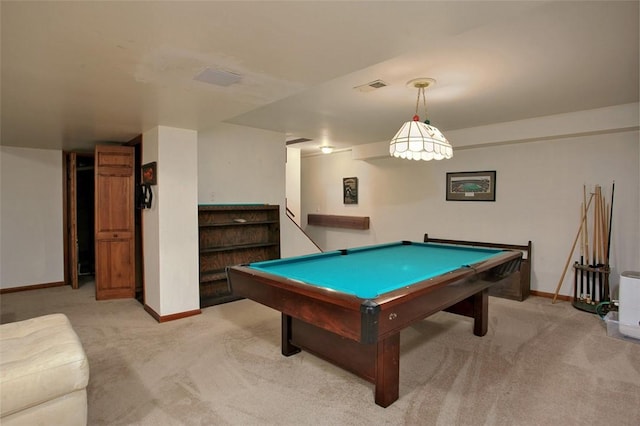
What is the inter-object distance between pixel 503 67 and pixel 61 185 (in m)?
6.27

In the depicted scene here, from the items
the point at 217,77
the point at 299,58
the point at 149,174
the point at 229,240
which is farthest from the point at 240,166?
the point at 299,58

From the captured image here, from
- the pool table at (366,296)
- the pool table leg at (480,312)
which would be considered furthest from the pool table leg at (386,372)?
the pool table leg at (480,312)

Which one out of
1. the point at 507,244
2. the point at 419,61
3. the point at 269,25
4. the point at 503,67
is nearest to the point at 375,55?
the point at 269,25

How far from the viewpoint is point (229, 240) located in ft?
15.2

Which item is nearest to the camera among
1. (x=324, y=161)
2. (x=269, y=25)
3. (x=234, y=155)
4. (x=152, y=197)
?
(x=269, y=25)

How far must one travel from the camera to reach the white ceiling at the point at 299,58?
60.7 inches

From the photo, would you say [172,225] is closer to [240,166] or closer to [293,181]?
[240,166]

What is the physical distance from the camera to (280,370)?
8.56 feet

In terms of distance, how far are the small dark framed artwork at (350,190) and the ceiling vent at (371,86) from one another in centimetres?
375

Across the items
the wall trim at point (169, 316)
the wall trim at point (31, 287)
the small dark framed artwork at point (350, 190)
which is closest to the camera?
the wall trim at point (169, 316)

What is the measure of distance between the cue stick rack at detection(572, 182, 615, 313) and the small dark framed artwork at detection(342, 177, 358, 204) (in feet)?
12.1

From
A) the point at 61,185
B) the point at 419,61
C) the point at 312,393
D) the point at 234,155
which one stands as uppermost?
the point at 419,61

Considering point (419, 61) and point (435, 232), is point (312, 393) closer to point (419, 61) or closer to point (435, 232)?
point (419, 61)

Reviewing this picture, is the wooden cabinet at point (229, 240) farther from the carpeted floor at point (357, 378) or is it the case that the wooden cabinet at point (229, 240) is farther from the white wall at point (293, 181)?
the white wall at point (293, 181)
